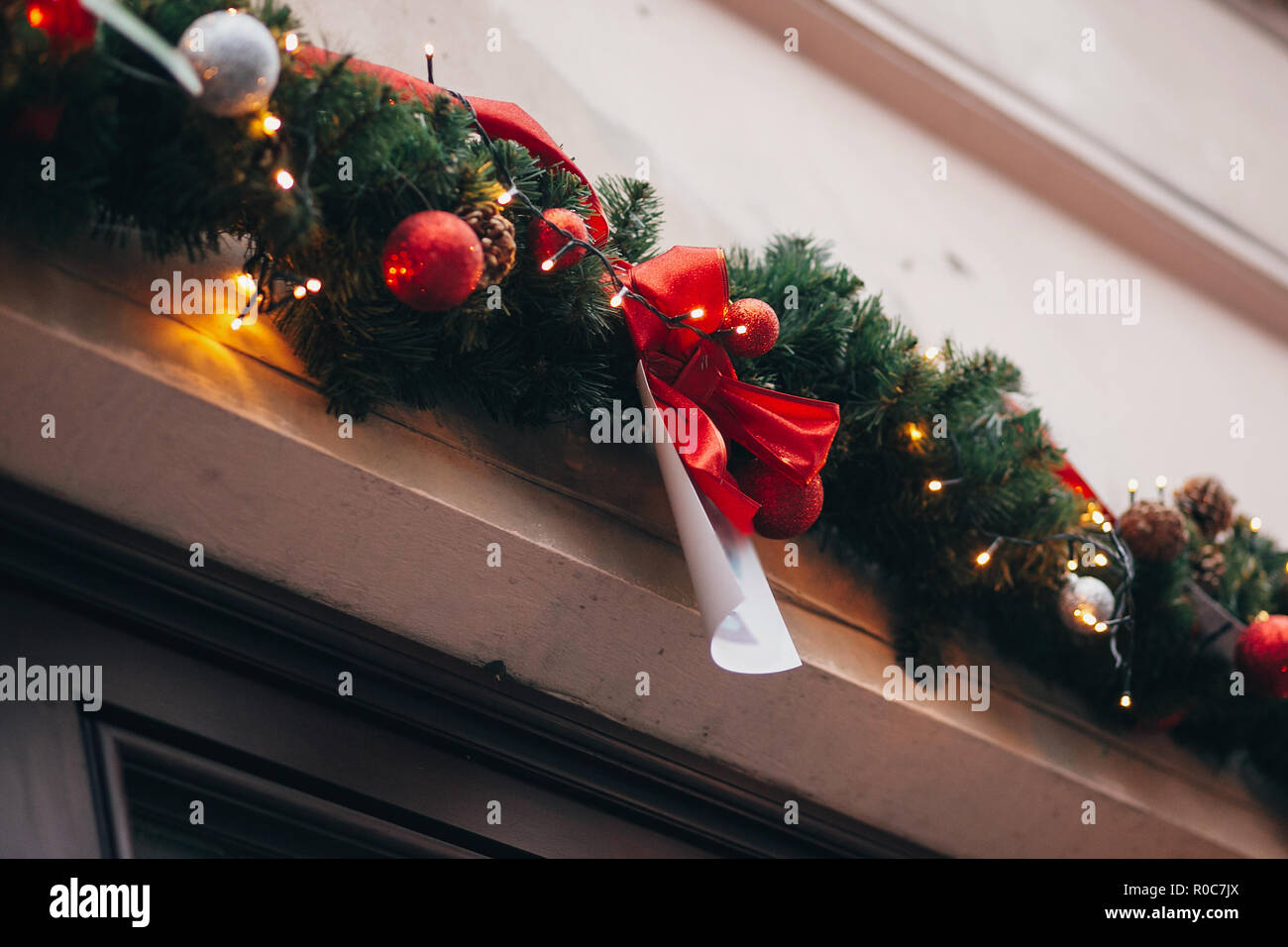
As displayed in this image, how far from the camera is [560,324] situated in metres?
0.85

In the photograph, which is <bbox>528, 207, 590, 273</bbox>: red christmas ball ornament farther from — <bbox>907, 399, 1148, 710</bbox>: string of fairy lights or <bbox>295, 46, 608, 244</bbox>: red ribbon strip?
<bbox>907, 399, 1148, 710</bbox>: string of fairy lights

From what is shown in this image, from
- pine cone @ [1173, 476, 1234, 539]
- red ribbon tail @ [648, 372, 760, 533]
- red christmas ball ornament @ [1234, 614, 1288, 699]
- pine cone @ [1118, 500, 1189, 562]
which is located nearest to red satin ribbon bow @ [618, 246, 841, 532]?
red ribbon tail @ [648, 372, 760, 533]

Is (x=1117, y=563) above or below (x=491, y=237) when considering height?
below

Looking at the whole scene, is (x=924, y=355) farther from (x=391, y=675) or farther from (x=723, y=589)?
(x=391, y=675)

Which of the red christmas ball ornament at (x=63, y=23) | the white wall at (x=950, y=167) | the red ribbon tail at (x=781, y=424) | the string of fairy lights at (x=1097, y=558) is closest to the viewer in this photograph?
the red christmas ball ornament at (x=63, y=23)

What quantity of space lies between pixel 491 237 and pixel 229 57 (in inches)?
8.4

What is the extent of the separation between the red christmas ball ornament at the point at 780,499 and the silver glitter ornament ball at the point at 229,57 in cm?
51

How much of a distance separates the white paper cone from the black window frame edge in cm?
23

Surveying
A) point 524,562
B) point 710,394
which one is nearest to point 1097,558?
point 710,394

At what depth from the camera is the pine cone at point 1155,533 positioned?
1.13 meters

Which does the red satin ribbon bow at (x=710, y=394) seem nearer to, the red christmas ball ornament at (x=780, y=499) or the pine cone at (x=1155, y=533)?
the red christmas ball ornament at (x=780, y=499)

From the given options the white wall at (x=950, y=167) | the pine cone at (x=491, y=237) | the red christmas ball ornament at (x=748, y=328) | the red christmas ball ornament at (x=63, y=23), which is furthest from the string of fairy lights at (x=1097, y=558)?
the red christmas ball ornament at (x=63, y=23)

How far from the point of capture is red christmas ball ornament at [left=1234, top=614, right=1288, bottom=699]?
1092 mm
